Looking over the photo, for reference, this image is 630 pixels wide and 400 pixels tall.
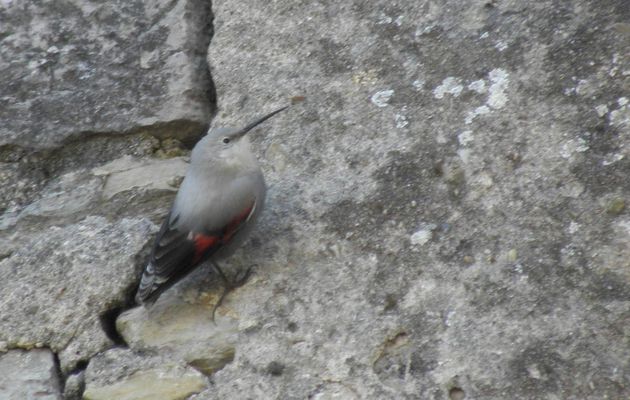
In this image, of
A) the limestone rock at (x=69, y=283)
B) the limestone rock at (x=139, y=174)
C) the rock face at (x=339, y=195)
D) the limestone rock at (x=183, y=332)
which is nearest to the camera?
the rock face at (x=339, y=195)

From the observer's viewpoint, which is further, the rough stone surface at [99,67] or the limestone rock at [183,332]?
the rough stone surface at [99,67]

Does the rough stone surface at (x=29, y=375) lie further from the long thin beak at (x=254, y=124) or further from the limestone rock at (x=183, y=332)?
the long thin beak at (x=254, y=124)

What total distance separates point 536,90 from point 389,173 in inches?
20.2

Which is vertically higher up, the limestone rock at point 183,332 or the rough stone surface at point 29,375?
the rough stone surface at point 29,375

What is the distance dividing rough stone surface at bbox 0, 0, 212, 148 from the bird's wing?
49 centimetres

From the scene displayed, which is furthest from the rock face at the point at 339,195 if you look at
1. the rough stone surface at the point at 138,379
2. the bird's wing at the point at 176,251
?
the bird's wing at the point at 176,251

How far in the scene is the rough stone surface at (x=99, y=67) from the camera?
11.4ft

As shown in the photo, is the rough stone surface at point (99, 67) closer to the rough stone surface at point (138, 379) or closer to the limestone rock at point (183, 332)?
the limestone rock at point (183, 332)

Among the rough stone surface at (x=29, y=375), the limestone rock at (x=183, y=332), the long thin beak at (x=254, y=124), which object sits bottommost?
the limestone rock at (x=183, y=332)

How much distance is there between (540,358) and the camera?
272 cm

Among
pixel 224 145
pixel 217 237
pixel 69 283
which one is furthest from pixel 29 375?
pixel 224 145

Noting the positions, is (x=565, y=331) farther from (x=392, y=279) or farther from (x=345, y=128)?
(x=345, y=128)

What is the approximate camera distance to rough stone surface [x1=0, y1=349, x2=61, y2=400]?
9.77 ft

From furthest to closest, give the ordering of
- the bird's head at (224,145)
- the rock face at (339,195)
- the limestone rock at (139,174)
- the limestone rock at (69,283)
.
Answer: the limestone rock at (139,174), the bird's head at (224,145), the limestone rock at (69,283), the rock face at (339,195)
